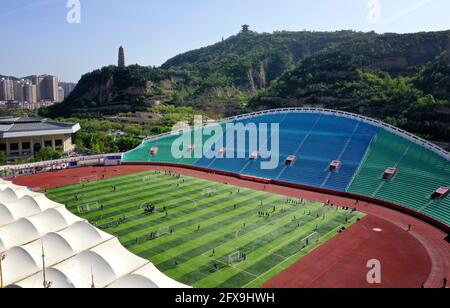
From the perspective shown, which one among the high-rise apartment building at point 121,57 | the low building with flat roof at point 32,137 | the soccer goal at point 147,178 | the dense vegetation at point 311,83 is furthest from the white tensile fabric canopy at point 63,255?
the high-rise apartment building at point 121,57

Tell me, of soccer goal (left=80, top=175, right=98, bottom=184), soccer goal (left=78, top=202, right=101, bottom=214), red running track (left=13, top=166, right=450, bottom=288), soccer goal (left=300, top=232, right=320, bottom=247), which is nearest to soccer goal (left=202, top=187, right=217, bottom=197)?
soccer goal (left=78, top=202, right=101, bottom=214)

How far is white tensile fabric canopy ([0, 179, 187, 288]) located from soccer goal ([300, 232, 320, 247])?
15.9m

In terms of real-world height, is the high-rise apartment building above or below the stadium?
above

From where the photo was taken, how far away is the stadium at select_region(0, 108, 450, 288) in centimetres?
2366

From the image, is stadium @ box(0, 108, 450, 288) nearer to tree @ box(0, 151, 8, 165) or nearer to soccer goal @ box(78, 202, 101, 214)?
Result: soccer goal @ box(78, 202, 101, 214)

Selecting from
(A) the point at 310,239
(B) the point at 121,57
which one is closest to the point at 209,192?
(A) the point at 310,239

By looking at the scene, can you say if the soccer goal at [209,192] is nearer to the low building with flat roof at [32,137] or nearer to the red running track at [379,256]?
the red running track at [379,256]

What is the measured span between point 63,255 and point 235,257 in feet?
41.0

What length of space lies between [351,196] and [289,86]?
74.1 meters

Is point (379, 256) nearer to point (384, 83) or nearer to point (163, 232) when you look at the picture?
point (163, 232)

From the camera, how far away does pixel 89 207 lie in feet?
134

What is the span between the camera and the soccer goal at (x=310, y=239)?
31867 mm

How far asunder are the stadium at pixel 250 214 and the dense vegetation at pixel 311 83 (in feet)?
84.0

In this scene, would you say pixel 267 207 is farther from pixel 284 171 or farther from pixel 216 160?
pixel 216 160
